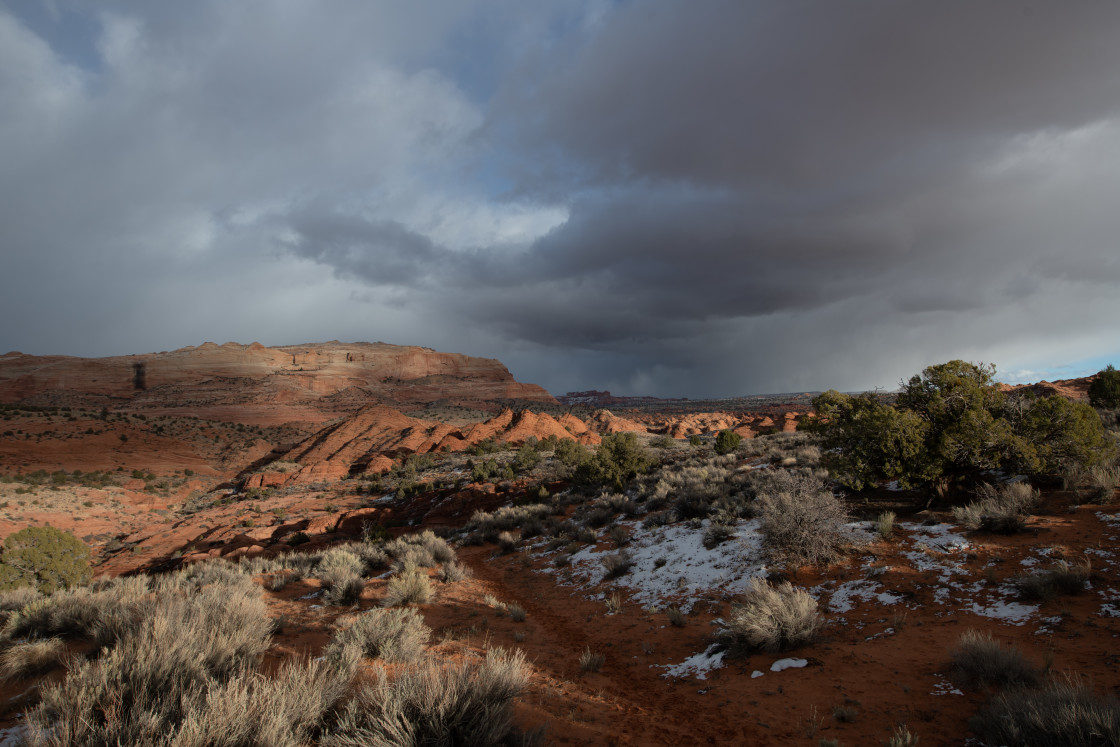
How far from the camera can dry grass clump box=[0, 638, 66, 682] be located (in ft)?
16.9

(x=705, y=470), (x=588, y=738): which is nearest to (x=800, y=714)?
(x=588, y=738)

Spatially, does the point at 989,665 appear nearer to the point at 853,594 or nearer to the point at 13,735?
the point at 853,594

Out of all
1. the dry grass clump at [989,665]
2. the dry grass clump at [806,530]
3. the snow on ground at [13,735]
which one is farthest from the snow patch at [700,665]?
the snow on ground at [13,735]

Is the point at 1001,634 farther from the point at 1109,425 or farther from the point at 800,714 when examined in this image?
the point at 1109,425

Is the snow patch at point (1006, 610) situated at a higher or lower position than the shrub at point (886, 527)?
lower

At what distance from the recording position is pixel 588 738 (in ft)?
16.7

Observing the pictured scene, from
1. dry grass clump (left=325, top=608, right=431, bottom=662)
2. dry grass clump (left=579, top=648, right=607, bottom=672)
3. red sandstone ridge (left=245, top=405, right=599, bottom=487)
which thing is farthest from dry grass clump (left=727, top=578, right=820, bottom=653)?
red sandstone ridge (left=245, top=405, right=599, bottom=487)

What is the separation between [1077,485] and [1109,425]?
10.1 metres

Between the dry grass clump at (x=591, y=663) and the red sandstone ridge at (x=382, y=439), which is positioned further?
the red sandstone ridge at (x=382, y=439)

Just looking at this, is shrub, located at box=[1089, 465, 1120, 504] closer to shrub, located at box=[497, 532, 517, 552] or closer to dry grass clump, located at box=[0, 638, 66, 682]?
shrub, located at box=[497, 532, 517, 552]

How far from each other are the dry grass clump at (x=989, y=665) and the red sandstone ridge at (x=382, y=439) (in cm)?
3671

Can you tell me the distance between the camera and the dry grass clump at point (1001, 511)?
27.4 feet

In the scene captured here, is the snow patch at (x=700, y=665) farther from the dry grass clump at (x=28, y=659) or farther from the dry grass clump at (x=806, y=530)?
the dry grass clump at (x=28, y=659)

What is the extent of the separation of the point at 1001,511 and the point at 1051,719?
635cm
